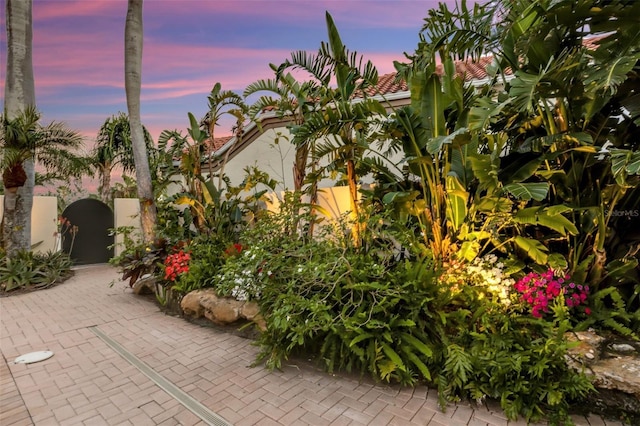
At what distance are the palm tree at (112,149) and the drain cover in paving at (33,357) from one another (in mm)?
14642

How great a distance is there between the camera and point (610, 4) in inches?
117

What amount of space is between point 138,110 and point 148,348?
5614 millimetres

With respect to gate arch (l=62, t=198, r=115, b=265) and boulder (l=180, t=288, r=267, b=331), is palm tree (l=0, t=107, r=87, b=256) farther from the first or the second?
boulder (l=180, t=288, r=267, b=331)

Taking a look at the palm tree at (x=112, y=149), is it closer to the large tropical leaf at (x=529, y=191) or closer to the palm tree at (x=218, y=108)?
the palm tree at (x=218, y=108)

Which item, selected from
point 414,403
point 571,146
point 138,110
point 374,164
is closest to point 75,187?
point 138,110

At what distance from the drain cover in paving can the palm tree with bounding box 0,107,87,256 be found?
5113 millimetres

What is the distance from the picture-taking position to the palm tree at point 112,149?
53.6 ft

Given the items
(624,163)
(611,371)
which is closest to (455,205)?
(624,163)

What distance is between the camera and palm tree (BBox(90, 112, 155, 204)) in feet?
53.6

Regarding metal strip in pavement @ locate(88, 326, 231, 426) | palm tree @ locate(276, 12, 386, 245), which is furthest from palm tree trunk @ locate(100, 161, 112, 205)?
palm tree @ locate(276, 12, 386, 245)

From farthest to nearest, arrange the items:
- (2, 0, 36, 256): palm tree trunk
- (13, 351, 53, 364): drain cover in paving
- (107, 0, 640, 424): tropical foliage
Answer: (2, 0, 36, 256): palm tree trunk < (13, 351, 53, 364): drain cover in paving < (107, 0, 640, 424): tropical foliage

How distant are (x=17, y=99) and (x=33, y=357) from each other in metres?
6.94

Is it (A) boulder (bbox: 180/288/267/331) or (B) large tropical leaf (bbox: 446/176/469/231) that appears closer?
(B) large tropical leaf (bbox: 446/176/469/231)

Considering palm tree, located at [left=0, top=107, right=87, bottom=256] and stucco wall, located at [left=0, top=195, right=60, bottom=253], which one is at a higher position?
palm tree, located at [left=0, top=107, right=87, bottom=256]
